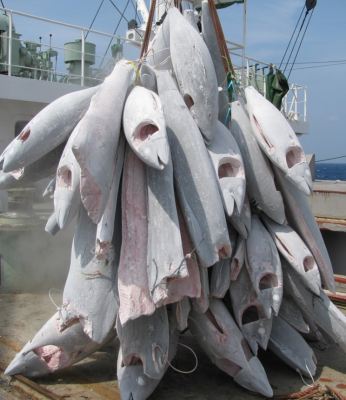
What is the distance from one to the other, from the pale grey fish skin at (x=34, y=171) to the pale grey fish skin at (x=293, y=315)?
2121 mm

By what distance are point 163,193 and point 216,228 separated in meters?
0.41

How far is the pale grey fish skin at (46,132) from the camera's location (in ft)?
12.3

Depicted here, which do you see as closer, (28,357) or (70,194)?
(70,194)

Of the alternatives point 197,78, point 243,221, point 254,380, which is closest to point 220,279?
point 243,221

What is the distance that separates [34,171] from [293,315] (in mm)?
2320

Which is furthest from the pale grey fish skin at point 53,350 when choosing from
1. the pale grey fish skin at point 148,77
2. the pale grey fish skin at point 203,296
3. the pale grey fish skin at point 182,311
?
the pale grey fish skin at point 148,77

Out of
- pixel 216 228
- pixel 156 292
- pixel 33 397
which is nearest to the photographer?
pixel 156 292

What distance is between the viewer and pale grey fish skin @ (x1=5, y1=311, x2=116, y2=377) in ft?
12.9

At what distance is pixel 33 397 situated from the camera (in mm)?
3766

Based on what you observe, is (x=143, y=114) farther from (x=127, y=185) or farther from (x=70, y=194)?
(x=70, y=194)

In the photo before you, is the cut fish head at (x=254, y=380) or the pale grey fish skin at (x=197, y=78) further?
the pale grey fish skin at (x=197, y=78)

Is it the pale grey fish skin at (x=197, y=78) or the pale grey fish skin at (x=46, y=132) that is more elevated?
the pale grey fish skin at (x=197, y=78)

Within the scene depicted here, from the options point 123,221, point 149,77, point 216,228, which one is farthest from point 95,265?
point 149,77

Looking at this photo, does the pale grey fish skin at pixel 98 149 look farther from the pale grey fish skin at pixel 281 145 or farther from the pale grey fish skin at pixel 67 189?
the pale grey fish skin at pixel 281 145
